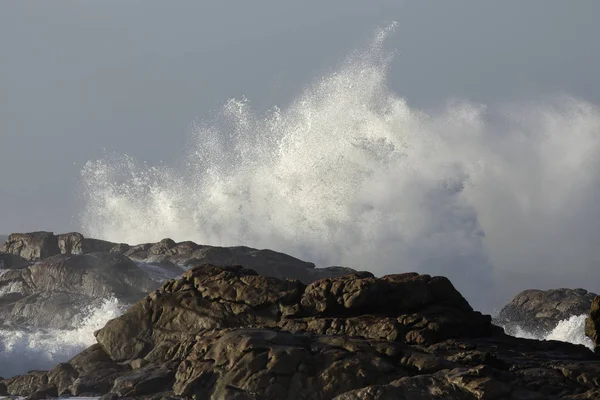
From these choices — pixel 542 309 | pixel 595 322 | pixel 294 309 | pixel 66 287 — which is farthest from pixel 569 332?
pixel 66 287

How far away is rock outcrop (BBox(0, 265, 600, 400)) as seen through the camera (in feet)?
98.1

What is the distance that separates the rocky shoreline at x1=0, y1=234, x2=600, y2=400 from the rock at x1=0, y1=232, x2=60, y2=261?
34944 mm

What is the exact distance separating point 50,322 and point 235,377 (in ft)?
106

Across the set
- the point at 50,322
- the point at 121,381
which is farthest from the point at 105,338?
the point at 50,322

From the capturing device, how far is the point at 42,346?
56.4 m

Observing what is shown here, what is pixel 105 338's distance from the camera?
3909cm

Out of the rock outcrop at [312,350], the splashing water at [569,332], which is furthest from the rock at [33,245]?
the rock outcrop at [312,350]

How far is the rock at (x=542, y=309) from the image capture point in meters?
66.3

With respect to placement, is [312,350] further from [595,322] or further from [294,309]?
[595,322]

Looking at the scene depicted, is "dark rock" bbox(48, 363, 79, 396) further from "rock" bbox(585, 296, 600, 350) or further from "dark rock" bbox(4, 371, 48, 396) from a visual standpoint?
"rock" bbox(585, 296, 600, 350)

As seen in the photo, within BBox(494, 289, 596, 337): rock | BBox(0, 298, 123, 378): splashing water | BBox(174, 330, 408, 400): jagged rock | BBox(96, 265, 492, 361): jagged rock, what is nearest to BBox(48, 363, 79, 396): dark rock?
BBox(96, 265, 492, 361): jagged rock

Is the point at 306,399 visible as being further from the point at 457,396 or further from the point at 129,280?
the point at 129,280

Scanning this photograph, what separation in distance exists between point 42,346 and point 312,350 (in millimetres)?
28415

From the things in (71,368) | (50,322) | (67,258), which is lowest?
(71,368)
